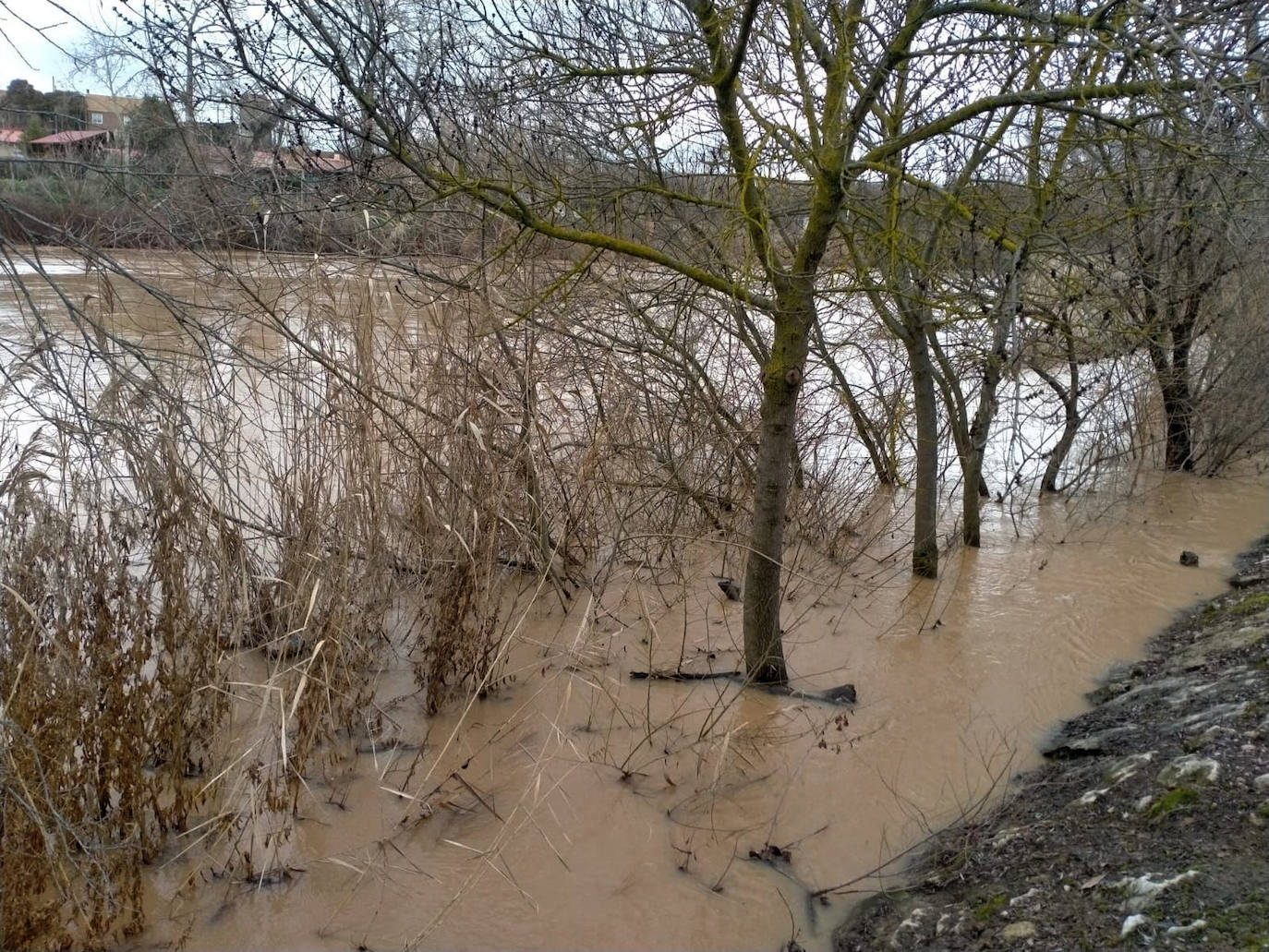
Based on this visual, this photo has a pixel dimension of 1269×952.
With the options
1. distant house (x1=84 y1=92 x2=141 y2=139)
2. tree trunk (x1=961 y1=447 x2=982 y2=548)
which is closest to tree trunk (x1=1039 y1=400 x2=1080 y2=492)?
tree trunk (x1=961 y1=447 x2=982 y2=548)

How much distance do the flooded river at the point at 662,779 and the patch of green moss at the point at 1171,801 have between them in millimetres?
905

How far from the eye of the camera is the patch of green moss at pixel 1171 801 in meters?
3.24

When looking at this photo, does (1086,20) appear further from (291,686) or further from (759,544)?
(291,686)

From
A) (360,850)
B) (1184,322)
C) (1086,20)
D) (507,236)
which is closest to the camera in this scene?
(1086,20)

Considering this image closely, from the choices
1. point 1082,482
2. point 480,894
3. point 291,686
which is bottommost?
point 480,894

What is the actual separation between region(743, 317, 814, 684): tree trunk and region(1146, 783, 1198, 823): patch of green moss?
176 centimetres

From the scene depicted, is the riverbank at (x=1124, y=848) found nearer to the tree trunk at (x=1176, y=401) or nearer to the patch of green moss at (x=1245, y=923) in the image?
the patch of green moss at (x=1245, y=923)

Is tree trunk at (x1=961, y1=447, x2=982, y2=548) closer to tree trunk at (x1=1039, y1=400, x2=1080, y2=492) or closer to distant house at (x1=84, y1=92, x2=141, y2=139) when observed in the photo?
tree trunk at (x1=1039, y1=400, x2=1080, y2=492)

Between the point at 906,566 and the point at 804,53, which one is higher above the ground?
the point at 804,53

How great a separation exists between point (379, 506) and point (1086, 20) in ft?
11.6

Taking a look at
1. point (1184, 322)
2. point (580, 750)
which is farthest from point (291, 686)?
point (1184, 322)

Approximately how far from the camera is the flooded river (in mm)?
3506

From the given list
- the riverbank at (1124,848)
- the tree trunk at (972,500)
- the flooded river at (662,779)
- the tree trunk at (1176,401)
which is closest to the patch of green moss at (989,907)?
the riverbank at (1124,848)

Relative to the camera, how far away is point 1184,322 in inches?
350
